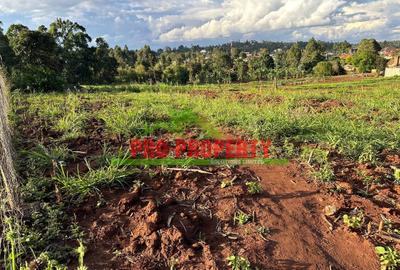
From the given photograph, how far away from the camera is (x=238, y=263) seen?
7.33ft

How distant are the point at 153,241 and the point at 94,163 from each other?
1427 millimetres

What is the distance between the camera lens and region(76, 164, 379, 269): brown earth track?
7.67 ft

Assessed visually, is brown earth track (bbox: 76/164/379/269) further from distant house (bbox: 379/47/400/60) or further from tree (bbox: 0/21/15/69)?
distant house (bbox: 379/47/400/60)

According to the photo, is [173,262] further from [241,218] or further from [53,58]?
[53,58]

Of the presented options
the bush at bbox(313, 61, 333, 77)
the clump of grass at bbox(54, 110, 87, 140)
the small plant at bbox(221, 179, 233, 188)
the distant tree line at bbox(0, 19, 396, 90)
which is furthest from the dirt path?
the bush at bbox(313, 61, 333, 77)

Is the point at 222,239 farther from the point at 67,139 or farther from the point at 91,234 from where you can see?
the point at 67,139

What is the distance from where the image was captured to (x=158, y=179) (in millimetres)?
3258

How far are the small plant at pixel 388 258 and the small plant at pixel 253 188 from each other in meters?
1.06

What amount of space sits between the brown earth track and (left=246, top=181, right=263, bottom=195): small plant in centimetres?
5

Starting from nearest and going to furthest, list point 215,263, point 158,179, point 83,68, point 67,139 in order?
point 215,263
point 158,179
point 67,139
point 83,68

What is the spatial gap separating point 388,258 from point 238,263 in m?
1.14

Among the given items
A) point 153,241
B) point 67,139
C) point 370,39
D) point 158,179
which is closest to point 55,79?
point 67,139

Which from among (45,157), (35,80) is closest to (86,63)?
(35,80)

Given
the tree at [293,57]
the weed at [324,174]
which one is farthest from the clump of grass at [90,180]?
the tree at [293,57]
